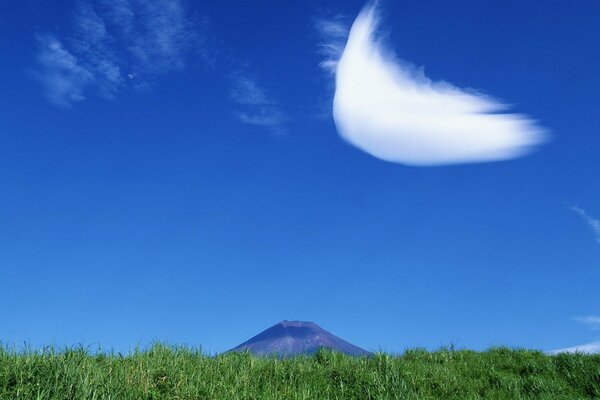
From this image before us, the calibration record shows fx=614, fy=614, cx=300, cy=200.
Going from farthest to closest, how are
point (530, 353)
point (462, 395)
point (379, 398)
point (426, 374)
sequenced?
point (530, 353)
point (426, 374)
point (462, 395)
point (379, 398)

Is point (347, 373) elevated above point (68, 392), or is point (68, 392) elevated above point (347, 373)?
point (347, 373)

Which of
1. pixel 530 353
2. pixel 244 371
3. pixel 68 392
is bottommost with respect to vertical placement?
pixel 68 392

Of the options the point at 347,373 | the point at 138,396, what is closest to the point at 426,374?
the point at 347,373

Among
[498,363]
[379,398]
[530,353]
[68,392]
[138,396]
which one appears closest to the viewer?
[68,392]

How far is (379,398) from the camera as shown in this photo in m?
12.3

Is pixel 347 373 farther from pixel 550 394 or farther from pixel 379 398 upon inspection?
pixel 550 394

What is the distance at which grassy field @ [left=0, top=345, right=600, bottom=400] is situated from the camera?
10.0 metres

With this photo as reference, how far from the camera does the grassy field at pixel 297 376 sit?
1002 cm

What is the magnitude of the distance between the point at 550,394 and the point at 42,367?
435 inches

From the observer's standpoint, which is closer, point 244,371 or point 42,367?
point 42,367

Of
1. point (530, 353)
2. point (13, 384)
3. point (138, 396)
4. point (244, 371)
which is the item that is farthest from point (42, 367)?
point (530, 353)

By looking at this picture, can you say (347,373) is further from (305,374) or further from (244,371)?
(244,371)

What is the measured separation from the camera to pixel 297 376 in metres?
13.6

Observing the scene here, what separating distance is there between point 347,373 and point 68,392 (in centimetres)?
646
